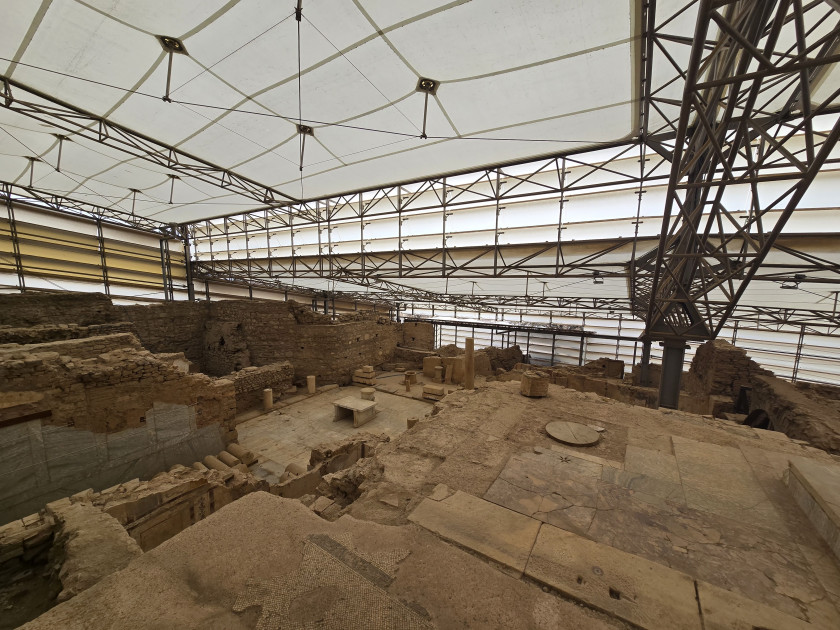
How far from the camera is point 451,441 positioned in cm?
416

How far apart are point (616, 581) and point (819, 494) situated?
2313 mm

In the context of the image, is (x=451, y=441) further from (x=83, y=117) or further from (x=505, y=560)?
(x=83, y=117)

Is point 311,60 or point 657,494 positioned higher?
point 311,60

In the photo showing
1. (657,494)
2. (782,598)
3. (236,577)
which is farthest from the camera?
(657,494)

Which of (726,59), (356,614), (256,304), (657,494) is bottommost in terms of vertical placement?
(657,494)

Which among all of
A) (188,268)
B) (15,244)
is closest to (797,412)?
(188,268)

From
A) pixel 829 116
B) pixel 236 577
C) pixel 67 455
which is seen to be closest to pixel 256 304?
pixel 67 455

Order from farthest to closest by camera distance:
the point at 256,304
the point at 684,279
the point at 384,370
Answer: the point at 384,370
the point at 256,304
the point at 684,279

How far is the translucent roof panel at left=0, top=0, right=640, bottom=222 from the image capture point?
3.79 metres

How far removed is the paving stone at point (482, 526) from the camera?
2318 mm

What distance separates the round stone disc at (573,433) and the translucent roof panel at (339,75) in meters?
5.30

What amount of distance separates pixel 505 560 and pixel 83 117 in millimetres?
10337

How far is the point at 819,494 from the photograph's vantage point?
271 cm

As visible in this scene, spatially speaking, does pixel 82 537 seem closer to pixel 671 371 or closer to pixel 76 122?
pixel 76 122
